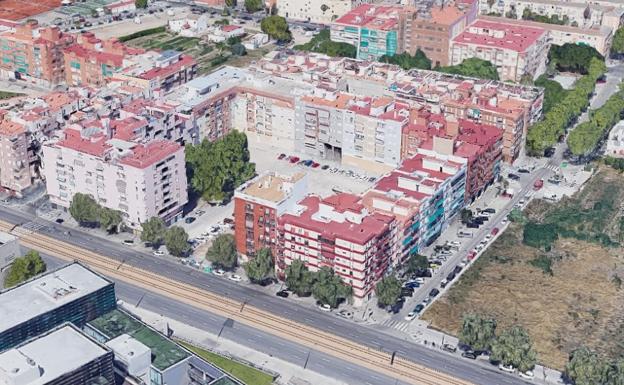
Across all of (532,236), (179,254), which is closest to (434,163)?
(532,236)

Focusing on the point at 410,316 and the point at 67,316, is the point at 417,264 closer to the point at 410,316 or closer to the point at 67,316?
the point at 410,316

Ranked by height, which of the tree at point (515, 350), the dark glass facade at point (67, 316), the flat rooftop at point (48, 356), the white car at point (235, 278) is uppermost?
the flat rooftop at point (48, 356)

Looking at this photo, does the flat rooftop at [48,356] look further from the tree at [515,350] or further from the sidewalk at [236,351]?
the tree at [515,350]

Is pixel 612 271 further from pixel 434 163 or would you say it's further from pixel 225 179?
pixel 225 179

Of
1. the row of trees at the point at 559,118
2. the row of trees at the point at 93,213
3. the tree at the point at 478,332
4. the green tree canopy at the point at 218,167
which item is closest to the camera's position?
the tree at the point at 478,332

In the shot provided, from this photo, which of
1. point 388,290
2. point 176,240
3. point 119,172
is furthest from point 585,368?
point 119,172

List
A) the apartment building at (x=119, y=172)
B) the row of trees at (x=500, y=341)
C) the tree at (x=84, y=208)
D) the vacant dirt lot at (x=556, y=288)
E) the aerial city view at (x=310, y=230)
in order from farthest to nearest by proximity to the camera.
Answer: the tree at (x=84, y=208) → the apartment building at (x=119, y=172) → the vacant dirt lot at (x=556, y=288) → the aerial city view at (x=310, y=230) → the row of trees at (x=500, y=341)

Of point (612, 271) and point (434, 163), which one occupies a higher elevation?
point (434, 163)

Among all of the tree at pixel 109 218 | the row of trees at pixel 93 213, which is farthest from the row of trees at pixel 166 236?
the row of trees at pixel 93 213
